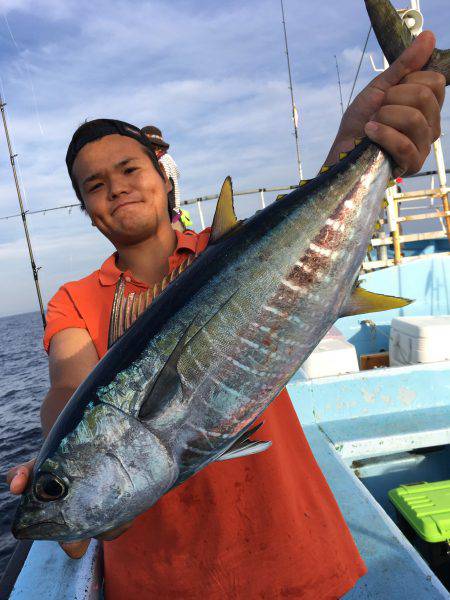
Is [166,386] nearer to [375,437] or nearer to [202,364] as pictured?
[202,364]

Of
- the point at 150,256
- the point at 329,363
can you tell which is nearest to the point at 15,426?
the point at 329,363

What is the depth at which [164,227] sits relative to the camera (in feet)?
7.28

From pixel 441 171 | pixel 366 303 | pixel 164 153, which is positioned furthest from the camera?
pixel 441 171

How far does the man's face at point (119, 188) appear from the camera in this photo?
2045 mm

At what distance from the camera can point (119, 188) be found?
6.67 feet

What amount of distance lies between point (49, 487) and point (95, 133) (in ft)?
5.51

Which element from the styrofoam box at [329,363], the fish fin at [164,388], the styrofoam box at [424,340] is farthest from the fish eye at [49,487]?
the styrofoam box at [424,340]

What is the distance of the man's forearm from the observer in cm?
181

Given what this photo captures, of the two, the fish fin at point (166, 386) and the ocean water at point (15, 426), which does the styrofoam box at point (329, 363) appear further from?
the ocean water at point (15, 426)

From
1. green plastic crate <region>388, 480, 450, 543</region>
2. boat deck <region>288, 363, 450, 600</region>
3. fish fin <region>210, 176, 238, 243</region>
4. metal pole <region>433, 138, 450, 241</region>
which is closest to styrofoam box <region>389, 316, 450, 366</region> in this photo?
boat deck <region>288, 363, 450, 600</region>

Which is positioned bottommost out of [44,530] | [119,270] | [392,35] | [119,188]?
[44,530]

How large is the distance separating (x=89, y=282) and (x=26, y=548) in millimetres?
3790

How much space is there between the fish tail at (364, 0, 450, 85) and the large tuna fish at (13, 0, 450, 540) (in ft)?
2.55

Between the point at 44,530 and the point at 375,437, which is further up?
the point at 44,530
